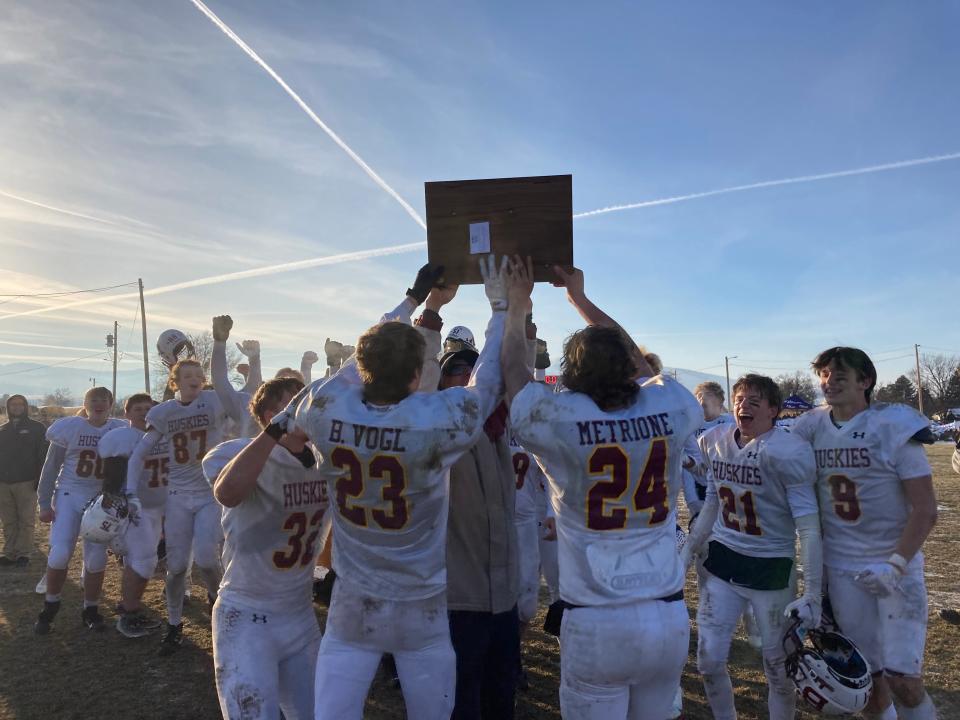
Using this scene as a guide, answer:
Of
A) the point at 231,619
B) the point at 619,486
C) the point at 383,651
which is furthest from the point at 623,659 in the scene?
the point at 231,619

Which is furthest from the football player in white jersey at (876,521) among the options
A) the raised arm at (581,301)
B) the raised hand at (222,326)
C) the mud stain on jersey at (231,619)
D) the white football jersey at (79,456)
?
the white football jersey at (79,456)

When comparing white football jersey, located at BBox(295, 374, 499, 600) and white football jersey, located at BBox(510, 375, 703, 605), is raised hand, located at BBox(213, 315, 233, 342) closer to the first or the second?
white football jersey, located at BBox(295, 374, 499, 600)

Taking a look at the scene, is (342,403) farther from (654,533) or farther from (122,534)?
(122,534)

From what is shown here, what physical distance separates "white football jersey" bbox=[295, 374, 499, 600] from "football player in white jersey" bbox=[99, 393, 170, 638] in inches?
189

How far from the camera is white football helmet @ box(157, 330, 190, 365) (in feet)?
24.6

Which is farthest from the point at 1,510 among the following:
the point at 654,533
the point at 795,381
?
the point at 795,381

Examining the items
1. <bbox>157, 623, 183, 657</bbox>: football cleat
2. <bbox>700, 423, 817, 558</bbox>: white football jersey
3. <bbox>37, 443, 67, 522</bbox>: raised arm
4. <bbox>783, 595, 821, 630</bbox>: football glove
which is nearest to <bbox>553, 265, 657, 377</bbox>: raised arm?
<bbox>700, 423, 817, 558</bbox>: white football jersey

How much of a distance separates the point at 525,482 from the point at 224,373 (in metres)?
2.87

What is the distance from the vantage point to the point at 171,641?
6.34m

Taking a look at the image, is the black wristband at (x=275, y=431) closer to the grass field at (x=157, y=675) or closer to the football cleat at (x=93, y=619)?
the grass field at (x=157, y=675)

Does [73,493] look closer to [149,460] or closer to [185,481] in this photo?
[149,460]

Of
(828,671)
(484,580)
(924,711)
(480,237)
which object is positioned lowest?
(924,711)

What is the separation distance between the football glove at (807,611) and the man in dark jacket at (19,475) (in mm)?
11023

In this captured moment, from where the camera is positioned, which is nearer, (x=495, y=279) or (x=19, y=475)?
(x=495, y=279)
